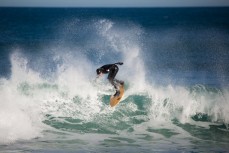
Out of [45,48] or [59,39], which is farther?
[59,39]

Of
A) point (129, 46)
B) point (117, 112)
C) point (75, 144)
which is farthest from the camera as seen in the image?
point (129, 46)

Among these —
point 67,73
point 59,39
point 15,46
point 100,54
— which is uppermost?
point 59,39

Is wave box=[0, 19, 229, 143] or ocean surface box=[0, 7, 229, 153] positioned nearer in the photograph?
ocean surface box=[0, 7, 229, 153]

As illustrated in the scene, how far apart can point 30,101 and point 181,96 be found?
658 cm

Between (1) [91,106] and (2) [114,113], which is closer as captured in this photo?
(2) [114,113]

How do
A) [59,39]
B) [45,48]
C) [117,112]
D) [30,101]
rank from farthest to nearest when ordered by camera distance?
[59,39] → [45,48] → [30,101] → [117,112]

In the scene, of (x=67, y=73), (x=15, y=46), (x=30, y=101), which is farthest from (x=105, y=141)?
(x=15, y=46)

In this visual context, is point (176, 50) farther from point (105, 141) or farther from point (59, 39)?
point (105, 141)

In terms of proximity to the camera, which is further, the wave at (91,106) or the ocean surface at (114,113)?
the wave at (91,106)

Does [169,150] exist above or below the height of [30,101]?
below

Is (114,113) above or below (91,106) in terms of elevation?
below

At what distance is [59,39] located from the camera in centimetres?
4203

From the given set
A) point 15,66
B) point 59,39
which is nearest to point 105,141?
point 15,66

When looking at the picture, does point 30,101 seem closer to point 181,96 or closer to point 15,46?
point 181,96
